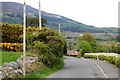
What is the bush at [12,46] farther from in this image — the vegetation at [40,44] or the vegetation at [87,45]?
the vegetation at [87,45]

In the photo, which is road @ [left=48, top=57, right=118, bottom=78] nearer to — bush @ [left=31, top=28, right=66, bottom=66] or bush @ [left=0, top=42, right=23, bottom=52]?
bush @ [left=31, top=28, right=66, bottom=66]

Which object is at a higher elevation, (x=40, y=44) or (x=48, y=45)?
(x=40, y=44)

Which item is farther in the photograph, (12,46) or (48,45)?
(12,46)

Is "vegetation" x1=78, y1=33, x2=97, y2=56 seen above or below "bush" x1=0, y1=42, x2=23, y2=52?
below

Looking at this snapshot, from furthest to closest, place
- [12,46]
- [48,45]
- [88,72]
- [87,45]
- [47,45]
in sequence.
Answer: [87,45] < [12,46] < [48,45] < [47,45] < [88,72]

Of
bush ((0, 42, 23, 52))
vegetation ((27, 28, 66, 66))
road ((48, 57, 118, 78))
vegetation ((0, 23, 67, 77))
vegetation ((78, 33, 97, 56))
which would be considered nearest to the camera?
road ((48, 57, 118, 78))

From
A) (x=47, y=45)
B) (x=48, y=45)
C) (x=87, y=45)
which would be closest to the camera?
(x=47, y=45)

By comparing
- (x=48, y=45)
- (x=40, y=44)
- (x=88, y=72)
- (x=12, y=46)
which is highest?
(x=40, y=44)

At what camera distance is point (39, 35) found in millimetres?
39438

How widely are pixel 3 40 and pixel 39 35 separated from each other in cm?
474

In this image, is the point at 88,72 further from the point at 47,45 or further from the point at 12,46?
the point at 12,46

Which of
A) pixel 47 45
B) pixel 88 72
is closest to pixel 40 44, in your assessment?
pixel 47 45

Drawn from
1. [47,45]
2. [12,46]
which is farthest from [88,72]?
[12,46]

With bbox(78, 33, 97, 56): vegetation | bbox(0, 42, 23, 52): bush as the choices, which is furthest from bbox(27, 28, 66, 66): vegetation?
bbox(78, 33, 97, 56): vegetation
